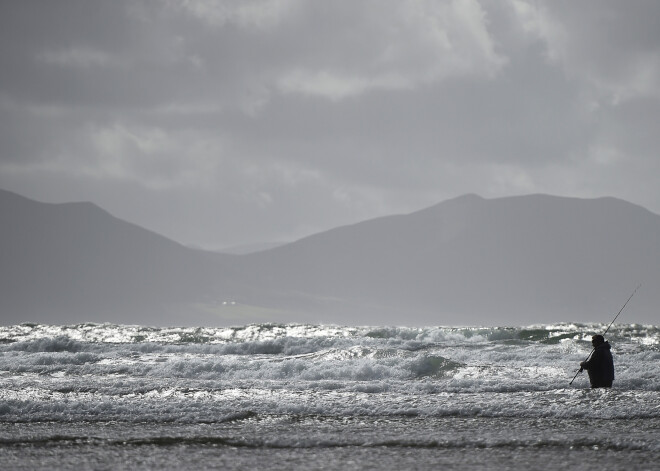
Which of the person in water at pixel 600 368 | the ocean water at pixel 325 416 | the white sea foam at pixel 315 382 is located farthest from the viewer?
the person in water at pixel 600 368

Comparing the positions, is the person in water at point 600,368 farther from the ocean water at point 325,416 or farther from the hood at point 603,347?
the ocean water at point 325,416

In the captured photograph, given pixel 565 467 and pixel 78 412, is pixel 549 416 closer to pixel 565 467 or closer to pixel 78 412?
pixel 565 467

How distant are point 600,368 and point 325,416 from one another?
6336mm

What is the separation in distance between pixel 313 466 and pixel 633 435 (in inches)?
192

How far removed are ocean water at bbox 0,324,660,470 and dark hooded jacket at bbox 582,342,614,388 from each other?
342 mm

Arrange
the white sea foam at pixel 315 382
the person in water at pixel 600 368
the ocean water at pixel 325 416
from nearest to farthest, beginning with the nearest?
1. the ocean water at pixel 325 416
2. the white sea foam at pixel 315 382
3. the person in water at pixel 600 368

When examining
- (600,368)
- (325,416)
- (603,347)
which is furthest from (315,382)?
(603,347)

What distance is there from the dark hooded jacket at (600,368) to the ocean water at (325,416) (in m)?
0.34

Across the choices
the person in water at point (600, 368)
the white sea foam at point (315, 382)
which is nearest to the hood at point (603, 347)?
the person in water at point (600, 368)

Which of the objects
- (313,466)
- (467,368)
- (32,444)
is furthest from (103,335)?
(313,466)

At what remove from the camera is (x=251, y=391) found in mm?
14695

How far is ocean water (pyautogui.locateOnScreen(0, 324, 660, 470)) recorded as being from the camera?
28.6ft

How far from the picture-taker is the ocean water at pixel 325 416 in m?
8.73

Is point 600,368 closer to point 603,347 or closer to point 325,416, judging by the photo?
point 603,347
